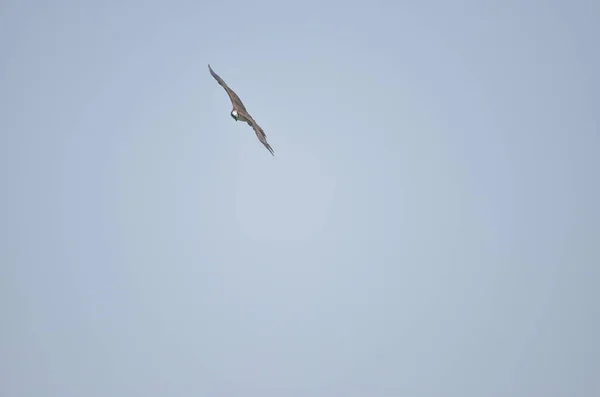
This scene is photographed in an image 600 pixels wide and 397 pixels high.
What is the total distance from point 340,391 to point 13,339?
10768 centimetres

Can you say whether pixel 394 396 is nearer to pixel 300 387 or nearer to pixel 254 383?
pixel 300 387

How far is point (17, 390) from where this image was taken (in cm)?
13550

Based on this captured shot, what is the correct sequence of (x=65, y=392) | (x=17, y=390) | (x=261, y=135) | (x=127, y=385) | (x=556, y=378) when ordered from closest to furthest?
(x=261, y=135) < (x=17, y=390) < (x=65, y=392) < (x=127, y=385) < (x=556, y=378)

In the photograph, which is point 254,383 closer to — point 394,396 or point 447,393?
point 394,396

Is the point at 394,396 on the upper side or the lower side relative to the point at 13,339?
upper

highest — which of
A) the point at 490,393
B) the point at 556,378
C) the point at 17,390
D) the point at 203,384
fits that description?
the point at 556,378

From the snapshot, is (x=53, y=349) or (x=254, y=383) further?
(x=254, y=383)

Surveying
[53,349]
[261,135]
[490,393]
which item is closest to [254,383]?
[53,349]

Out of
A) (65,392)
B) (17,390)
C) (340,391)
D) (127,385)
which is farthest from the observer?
(340,391)

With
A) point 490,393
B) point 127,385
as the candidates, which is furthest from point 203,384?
point 490,393

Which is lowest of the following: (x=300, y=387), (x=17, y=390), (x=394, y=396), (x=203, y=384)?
(x=17, y=390)

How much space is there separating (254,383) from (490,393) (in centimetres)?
8099

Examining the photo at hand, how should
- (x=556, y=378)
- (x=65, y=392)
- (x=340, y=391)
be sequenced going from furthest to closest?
(x=340, y=391) → (x=556, y=378) → (x=65, y=392)

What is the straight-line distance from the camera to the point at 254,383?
19825cm
